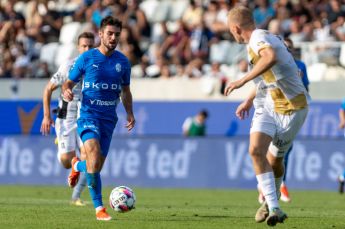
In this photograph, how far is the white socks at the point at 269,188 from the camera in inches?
468

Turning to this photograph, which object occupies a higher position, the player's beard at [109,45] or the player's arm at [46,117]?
the player's beard at [109,45]

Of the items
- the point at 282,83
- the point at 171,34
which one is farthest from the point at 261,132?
the point at 171,34

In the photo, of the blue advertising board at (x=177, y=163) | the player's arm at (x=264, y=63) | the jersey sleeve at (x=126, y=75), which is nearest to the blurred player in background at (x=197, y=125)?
the blue advertising board at (x=177, y=163)

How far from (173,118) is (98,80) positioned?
14.1 meters

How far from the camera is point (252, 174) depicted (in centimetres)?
2409

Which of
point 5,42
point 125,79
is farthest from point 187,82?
point 125,79

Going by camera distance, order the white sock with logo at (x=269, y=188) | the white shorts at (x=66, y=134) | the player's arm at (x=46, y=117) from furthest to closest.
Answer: the white shorts at (x=66, y=134), the player's arm at (x=46, y=117), the white sock with logo at (x=269, y=188)

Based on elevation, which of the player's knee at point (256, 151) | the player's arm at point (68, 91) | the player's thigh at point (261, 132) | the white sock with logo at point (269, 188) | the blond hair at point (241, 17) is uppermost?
the blond hair at point (241, 17)

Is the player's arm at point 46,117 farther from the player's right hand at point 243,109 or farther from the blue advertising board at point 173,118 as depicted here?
the blue advertising board at point 173,118

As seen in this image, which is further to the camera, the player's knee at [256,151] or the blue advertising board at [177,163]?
the blue advertising board at [177,163]

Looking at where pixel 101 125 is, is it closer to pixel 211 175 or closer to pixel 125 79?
pixel 125 79

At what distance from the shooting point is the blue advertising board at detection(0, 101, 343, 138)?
2581cm

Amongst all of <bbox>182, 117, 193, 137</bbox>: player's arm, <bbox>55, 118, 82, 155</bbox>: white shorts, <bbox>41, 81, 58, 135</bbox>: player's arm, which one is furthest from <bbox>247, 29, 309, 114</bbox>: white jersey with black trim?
<bbox>182, 117, 193, 137</bbox>: player's arm

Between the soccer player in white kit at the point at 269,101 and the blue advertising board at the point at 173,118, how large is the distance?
13.4 metres
